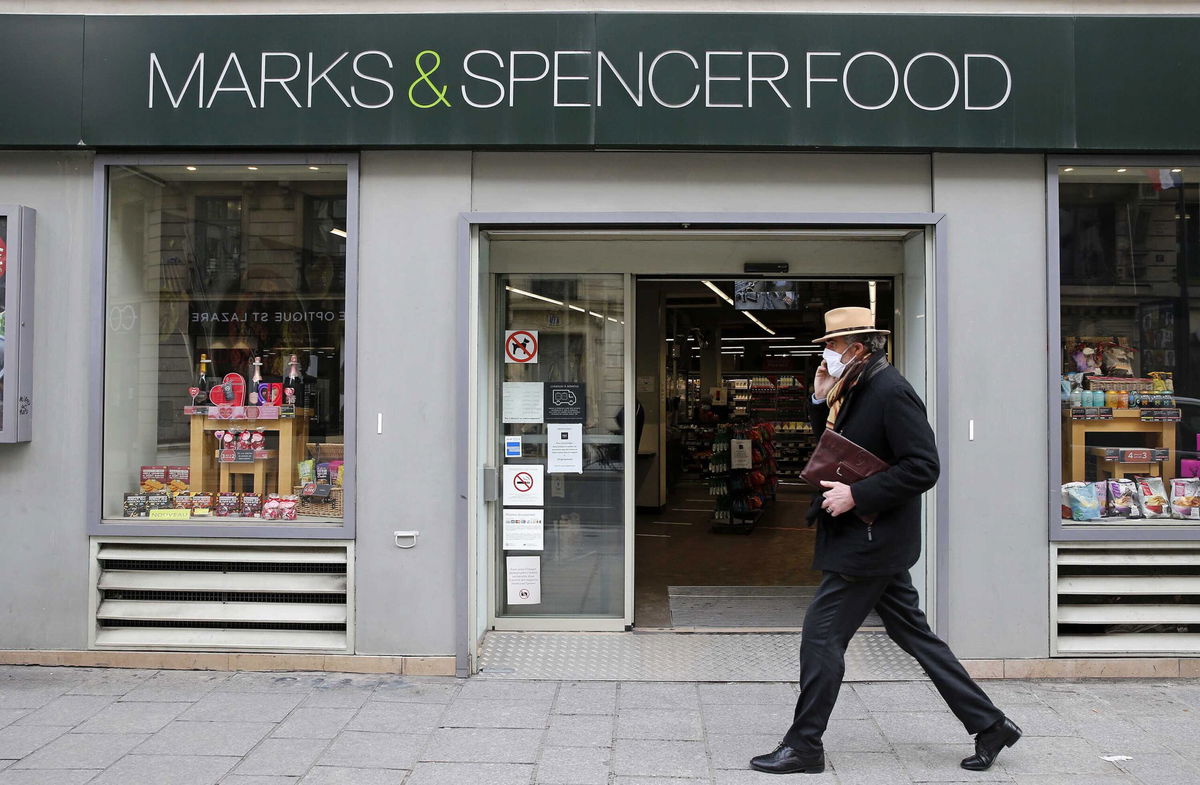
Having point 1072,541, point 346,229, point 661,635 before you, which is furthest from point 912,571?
point 346,229

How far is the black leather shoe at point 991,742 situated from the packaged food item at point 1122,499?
2.23 meters

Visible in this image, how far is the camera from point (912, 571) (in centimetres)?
592

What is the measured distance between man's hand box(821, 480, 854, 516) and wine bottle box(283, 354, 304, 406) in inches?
141

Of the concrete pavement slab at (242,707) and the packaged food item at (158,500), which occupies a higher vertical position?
the packaged food item at (158,500)

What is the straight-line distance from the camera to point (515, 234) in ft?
19.2

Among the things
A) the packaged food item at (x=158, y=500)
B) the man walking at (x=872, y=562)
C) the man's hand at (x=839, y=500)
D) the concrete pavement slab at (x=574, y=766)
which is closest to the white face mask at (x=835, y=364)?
the man walking at (x=872, y=562)

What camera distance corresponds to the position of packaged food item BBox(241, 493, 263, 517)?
5.97 m

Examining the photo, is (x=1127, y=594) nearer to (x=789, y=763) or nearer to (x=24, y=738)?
(x=789, y=763)

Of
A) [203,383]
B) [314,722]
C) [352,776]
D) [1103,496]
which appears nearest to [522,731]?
[352,776]

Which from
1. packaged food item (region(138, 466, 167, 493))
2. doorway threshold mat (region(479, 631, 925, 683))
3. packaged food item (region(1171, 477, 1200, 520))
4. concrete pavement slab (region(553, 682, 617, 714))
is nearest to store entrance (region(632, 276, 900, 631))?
doorway threshold mat (region(479, 631, 925, 683))

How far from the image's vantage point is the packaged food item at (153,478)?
602cm

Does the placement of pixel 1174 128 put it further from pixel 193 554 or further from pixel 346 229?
pixel 193 554

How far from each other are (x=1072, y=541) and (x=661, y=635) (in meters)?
2.56

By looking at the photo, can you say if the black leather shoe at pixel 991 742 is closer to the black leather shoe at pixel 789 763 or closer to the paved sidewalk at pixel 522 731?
the paved sidewalk at pixel 522 731
